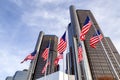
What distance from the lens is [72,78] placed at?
6188 centimetres

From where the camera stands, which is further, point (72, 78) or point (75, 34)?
point (75, 34)

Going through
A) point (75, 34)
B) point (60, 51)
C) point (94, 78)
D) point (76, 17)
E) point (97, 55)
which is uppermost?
point (76, 17)

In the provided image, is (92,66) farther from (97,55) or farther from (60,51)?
(60,51)

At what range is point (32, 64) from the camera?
623 ft

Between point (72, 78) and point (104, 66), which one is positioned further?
point (104, 66)

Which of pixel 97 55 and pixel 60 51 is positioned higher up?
pixel 97 55

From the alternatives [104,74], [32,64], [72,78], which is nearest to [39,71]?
[32,64]

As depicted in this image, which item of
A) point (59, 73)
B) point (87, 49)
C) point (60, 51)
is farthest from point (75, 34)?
point (60, 51)

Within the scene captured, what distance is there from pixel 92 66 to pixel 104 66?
949 cm

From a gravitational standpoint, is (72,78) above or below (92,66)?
below

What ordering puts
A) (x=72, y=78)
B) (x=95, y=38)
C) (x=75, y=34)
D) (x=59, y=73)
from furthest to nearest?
(x=75, y=34) → (x=72, y=78) → (x=59, y=73) → (x=95, y=38)

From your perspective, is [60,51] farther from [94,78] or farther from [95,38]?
[94,78]

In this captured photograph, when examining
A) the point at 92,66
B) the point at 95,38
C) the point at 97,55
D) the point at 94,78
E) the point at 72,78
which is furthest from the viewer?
the point at 97,55

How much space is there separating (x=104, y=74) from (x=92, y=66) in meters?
12.3
